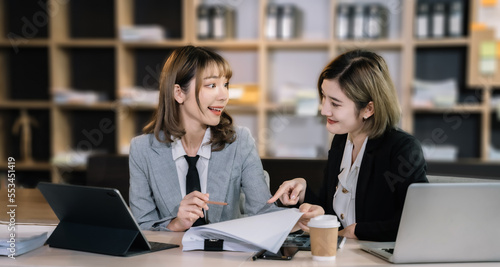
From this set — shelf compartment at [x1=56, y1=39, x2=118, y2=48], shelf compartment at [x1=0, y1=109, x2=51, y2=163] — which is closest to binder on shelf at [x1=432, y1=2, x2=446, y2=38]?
shelf compartment at [x1=56, y1=39, x2=118, y2=48]

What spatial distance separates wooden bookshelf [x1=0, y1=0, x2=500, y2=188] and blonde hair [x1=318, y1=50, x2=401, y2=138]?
207cm

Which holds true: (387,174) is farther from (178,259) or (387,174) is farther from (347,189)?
(178,259)

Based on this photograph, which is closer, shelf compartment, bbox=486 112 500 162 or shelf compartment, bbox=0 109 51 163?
shelf compartment, bbox=486 112 500 162

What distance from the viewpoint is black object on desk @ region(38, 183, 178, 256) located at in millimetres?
1285

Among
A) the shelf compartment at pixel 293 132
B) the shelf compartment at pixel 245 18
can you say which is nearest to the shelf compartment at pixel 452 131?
the shelf compartment at pixel 293 132

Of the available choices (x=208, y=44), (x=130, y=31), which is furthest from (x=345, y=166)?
(x=130, y=31)

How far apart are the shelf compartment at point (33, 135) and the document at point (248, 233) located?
3.61 m

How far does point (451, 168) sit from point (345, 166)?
5.61 feet

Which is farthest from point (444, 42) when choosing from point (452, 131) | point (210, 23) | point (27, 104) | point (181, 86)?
point (27, 104)

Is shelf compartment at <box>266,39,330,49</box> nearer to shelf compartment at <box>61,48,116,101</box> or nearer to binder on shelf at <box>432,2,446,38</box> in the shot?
binder on shelf at <box>432,2,446,38</box>

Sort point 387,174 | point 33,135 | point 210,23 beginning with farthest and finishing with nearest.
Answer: point 33,135 < point 210,23 < point 387,174

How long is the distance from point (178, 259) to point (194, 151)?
710mm

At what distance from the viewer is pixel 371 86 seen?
1763 mm

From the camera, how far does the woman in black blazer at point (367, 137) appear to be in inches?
66.7
